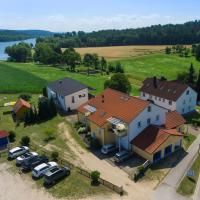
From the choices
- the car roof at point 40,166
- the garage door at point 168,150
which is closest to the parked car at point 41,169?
the car roof at point 40,166

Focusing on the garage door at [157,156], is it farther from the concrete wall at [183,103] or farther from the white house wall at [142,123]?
the concrete wall at [183,103]

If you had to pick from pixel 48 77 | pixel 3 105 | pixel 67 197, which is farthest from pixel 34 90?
pixel 67 197

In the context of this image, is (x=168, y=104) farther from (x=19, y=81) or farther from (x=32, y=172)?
(x=19, y=81)

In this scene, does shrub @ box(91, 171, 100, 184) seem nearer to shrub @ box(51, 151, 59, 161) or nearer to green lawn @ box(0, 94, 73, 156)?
shrub @ box(51, 151, 59, 161)

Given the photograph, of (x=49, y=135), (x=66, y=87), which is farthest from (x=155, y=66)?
(x=49, y=135)

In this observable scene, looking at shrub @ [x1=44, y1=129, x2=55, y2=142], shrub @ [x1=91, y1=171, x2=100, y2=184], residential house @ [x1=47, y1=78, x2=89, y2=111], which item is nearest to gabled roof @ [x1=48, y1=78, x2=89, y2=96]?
residential house @ [x1=47, y1=78, x2=89, y2=111]

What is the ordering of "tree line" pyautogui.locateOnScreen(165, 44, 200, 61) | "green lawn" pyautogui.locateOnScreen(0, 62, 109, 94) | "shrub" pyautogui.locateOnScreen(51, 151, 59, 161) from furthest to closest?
"tree line" pyautogui.locateOnScreen(165, 44, 200, 61) → "green lawn" pyautogui.locateOnScreen(0, 62, 109, 94) → "shrub" pyautogui.locateOnScreen(51, 151, 59, 161)
